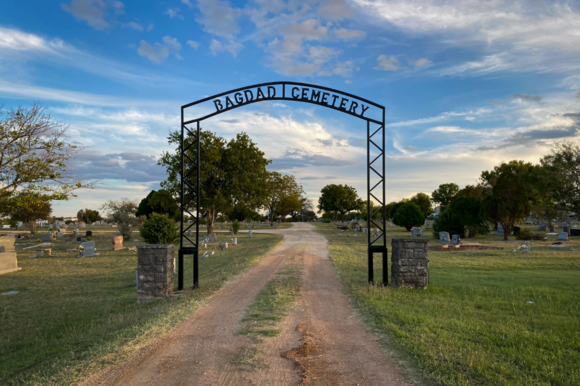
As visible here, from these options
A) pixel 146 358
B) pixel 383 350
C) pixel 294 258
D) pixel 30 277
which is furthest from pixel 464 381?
pixel 30 277

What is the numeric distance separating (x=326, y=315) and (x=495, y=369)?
3.27 m

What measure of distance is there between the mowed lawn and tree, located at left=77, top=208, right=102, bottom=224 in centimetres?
8328

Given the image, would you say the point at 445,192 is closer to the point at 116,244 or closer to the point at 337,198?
the point at 337,198

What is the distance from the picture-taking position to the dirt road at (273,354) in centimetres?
464

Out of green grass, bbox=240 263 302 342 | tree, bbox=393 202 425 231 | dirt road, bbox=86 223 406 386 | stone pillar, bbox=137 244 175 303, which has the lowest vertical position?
dirt road, bbox=86 223 406 386

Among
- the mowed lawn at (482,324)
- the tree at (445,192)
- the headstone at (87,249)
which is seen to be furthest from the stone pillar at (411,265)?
the tree at (445,192)

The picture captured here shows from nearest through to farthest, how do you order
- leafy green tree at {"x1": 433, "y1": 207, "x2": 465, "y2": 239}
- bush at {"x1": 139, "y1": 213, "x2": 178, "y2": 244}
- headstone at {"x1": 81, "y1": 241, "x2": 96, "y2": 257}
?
headstone at {"x1": 81, "y1": 241, "x2": 96, "y2": 257} → bush at {"x1": 139, "y1": 213, "x2": 178, "y2": 244} → leafy green tree at {"x1": 433, "y1": 207, "x2": 465, "y2": 239}

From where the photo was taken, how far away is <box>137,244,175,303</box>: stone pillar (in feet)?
32.4

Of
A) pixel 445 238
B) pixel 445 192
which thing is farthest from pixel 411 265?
pixel 445 192

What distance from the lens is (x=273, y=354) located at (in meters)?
5.38

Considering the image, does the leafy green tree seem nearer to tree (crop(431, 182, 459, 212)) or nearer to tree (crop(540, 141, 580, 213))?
tree (crop(540, 141, 580, 213))

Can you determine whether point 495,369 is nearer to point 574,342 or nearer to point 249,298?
point 574,342

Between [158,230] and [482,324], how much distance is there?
1939 centimetres

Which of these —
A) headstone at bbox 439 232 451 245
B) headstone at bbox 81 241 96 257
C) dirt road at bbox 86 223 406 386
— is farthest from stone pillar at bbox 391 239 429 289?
headstone at bbox 439 232 451 245
